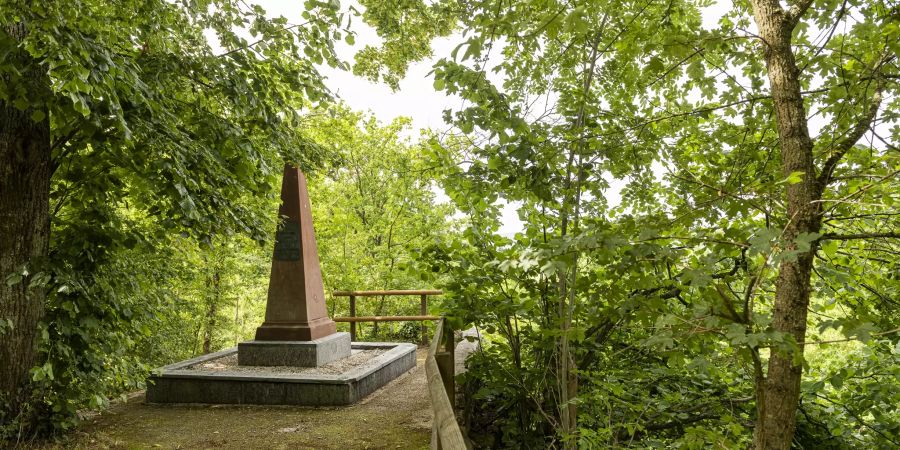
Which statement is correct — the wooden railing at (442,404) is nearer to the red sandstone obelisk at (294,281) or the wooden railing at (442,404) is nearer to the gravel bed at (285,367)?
the gravel bed at (285,367)

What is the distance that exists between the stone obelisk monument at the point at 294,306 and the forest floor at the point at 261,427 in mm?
1036

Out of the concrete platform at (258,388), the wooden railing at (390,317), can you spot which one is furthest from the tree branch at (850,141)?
the wooden railing at (390,317)

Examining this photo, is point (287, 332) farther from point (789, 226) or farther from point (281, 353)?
point (789, 226)

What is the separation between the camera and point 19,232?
4.92 m

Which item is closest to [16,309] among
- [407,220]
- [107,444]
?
[107,444]

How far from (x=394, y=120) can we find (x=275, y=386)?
1232 cm

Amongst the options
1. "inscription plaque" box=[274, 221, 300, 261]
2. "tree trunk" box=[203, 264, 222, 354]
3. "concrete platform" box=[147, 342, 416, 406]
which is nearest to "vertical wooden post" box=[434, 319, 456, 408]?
"concrete platform" box=[147, 342, 416, 406]

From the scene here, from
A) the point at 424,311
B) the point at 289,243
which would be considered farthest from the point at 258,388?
the point at 424,311

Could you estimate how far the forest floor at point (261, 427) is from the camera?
16.9ft

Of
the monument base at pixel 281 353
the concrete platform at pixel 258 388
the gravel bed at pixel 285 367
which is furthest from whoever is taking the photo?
the monument base at pixel 281 353

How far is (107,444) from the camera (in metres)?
5.15

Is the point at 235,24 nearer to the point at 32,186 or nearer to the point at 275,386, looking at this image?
the point at 32,186

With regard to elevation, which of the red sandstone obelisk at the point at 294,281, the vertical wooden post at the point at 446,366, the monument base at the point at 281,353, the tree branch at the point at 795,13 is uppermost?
the tree branch at the point at 795,13

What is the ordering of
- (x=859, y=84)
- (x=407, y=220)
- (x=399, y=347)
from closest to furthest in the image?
(x=859, y=84) < (x=399, y=347) < (x=407, y=220)
